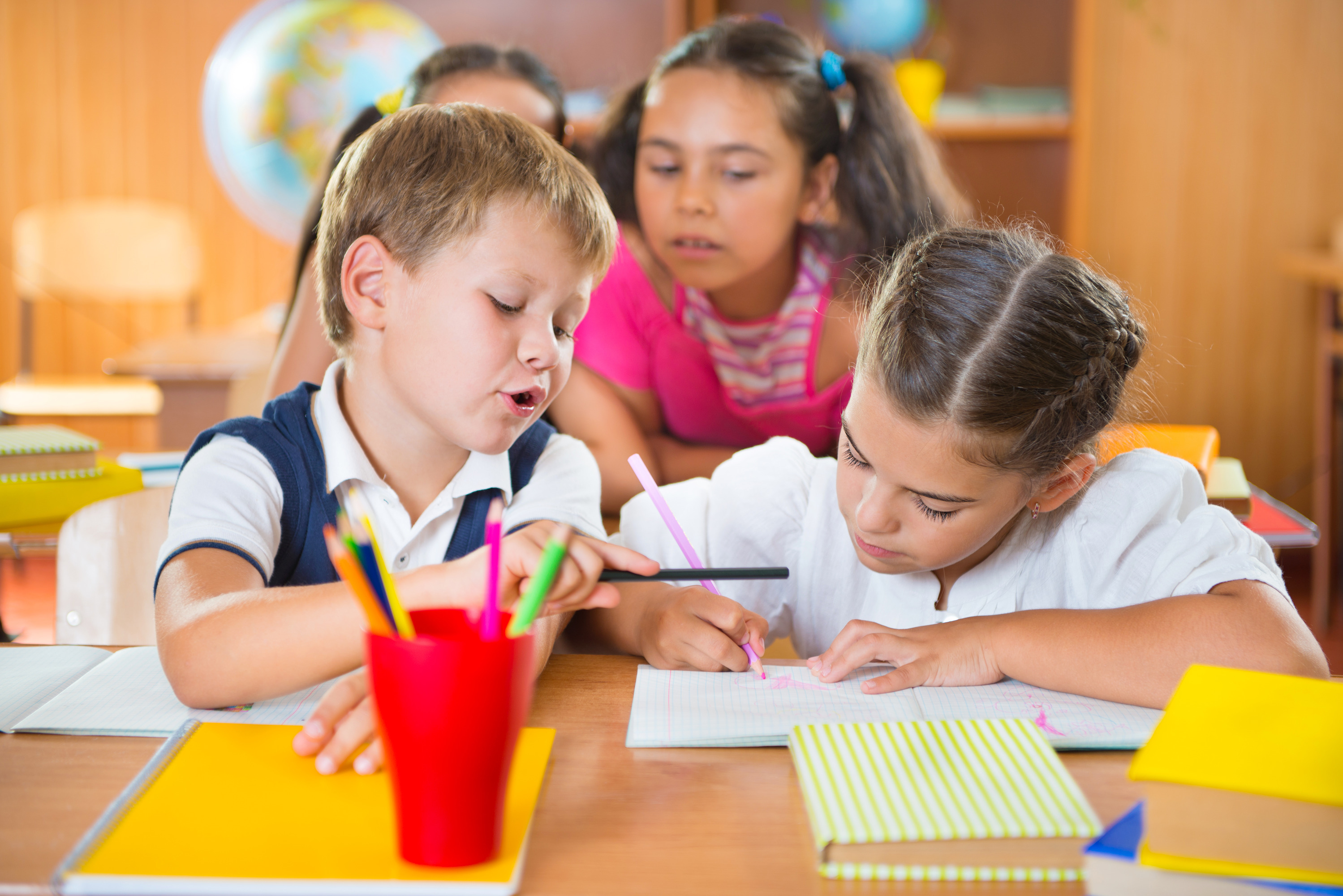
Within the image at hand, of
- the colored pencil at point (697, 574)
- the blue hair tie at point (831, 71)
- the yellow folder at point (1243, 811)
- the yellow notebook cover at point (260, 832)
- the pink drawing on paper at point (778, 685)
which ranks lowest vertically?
the pink drawing on paper at point (778, 685)

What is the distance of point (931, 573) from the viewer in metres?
1.03

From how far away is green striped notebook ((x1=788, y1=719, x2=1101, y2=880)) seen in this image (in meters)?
0.53

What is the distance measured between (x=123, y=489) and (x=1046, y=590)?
0.97 m

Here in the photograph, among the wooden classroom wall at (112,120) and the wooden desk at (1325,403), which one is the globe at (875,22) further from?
the wooden classroom wall at (112,120)

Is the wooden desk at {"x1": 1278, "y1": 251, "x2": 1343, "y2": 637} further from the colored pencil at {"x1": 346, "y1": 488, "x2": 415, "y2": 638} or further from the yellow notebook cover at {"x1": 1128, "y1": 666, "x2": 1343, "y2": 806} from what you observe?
the colored pencil at {"x1": 346, "y1": 488, "x2": 415, "y2": 638}

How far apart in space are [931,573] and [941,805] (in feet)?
1.58

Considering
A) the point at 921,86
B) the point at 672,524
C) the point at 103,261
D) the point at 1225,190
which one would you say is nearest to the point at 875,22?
the point at 921,86

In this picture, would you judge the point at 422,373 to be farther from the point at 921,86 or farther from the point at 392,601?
the point at 921,86

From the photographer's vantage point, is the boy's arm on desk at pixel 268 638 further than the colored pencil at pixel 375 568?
Yes

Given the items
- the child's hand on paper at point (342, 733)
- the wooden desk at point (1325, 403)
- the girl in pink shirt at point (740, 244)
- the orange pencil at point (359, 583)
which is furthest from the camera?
the wooden desk at point (1325, 403)

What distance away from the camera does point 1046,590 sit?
997mm

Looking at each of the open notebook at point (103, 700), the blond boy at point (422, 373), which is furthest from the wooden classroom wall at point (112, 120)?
the open notebook at point (103, 700)

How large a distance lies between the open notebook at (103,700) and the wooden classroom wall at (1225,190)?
2855 mm

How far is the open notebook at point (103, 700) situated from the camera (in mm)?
685
